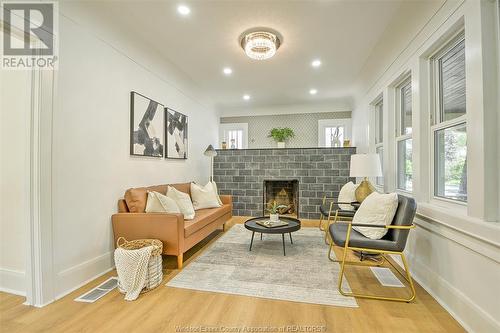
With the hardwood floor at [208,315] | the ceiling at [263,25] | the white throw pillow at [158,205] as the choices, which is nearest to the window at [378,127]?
the ceiling at [263,25]

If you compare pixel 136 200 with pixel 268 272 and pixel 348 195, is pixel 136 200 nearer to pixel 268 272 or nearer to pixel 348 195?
pixel 268 272

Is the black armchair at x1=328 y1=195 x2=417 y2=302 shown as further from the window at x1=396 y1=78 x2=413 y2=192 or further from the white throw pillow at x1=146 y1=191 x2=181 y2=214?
the white throw pillow at x1=146 y1=191 x2=181 y2=214

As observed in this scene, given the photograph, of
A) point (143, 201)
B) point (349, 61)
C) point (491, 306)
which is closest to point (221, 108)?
point (349, 61)

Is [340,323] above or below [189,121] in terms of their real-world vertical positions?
below

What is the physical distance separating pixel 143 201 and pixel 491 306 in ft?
10.3

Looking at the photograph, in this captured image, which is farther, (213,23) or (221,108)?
(221,108)

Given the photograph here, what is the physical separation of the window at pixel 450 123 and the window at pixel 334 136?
131 inches

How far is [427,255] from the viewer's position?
2.21 m

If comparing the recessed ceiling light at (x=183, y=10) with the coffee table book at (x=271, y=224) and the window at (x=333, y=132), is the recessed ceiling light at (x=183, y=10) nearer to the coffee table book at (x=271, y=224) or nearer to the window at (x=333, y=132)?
the coffee table book at (x=271, y=224)

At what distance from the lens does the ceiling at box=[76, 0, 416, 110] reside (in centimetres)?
236

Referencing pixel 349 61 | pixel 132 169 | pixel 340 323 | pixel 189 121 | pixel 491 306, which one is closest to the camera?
pixel 491 306

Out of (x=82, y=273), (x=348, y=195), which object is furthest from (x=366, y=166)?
(x=82, y=273)

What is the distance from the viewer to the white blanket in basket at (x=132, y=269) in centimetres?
208

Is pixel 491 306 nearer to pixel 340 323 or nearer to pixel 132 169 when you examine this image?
pixel 340 323
